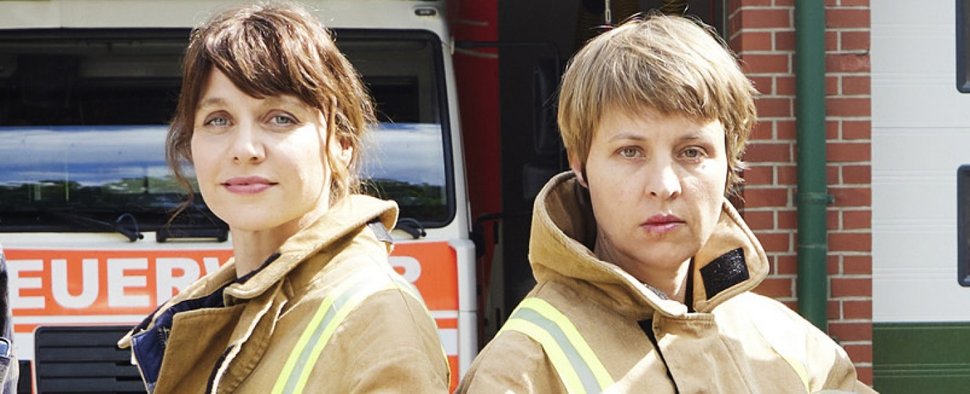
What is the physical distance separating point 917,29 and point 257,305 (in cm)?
335

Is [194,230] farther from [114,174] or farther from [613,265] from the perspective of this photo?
[613,265]

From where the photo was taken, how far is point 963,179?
14.2 ft

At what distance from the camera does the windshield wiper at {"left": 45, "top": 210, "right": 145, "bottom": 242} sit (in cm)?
363

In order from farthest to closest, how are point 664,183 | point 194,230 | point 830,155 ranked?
point 830,155
point 194,230
point 664,183

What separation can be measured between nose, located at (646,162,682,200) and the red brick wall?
2588 mm

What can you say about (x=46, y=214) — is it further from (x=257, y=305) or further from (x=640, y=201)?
(x=640, y=201)

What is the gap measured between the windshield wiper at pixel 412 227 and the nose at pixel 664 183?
2.07 meters

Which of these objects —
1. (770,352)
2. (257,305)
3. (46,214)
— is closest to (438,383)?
(257,305)

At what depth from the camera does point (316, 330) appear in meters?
1.60

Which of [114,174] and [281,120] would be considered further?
[114,174]

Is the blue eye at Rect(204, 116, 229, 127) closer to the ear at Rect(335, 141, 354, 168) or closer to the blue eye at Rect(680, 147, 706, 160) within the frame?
the ear at Rect(335, 141, 354, 168)

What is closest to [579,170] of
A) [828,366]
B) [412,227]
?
[828,366]

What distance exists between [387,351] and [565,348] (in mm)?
246

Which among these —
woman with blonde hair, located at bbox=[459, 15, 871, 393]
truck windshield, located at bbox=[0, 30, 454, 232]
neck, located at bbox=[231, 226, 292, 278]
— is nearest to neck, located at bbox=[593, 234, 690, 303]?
woman with blonde hair, located at bbox=[459, 15, 871, 393]
